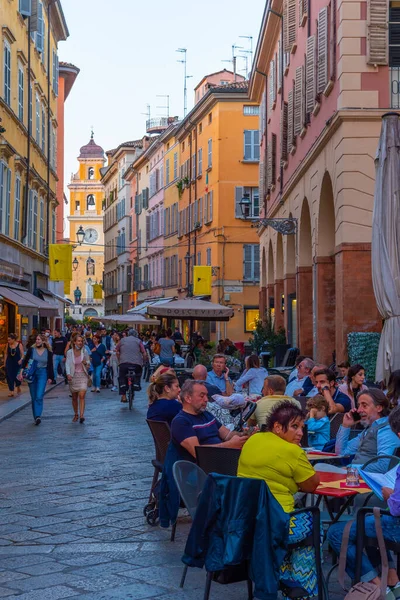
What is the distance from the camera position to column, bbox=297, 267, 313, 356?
973 inches

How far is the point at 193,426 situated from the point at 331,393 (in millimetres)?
3238

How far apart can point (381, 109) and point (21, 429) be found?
812 cm

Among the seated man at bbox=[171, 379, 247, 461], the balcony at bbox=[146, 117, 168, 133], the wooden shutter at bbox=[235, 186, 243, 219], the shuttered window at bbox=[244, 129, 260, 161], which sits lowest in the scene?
the seated man at bbox=[171, 379, 247, 461]

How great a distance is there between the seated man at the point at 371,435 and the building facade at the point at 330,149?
9626 millimetres

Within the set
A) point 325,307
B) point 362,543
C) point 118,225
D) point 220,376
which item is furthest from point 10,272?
point 118,225

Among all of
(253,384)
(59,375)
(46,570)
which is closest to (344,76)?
(253,384)

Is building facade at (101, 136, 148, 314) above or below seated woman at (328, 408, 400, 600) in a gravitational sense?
above

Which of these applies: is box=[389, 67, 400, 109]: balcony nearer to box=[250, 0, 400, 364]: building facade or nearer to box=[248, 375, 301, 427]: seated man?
box=[250, 0, 400, 364]: building facade

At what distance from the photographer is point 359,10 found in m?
18.0

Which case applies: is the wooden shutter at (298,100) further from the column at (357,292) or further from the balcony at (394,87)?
the column at (357,292)

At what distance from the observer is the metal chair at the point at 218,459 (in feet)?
24.2

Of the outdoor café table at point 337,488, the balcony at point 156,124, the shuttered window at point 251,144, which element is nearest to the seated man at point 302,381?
the outdoor café table at point 337,488

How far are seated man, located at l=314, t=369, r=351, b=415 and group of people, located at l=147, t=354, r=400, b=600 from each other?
0.01m

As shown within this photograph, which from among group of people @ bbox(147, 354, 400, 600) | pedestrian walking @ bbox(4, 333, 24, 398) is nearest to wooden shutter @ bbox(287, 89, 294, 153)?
pedestrian walking @ bbox(4, 333, 24, 398)
